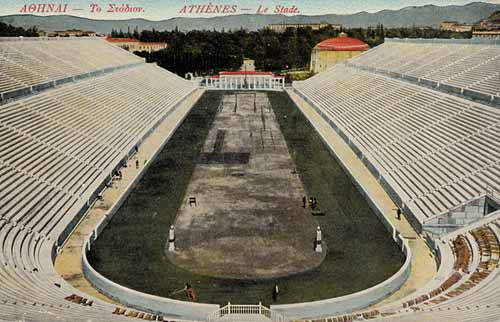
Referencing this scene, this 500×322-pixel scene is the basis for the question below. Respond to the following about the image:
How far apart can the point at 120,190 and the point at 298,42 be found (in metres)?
76.3

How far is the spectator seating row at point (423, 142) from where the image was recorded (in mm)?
18547

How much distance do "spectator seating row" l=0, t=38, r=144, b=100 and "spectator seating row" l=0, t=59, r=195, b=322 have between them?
791mm

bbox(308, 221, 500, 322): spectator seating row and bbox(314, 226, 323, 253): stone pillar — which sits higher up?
bbox(308, 221, 500, 322): spectator seating row

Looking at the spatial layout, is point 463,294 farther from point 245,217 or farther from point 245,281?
point 245,217

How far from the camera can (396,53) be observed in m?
48.7

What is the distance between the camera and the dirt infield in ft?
49.6

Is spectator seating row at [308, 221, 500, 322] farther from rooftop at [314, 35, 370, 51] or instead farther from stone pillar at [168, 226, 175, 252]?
rooftop at [314, 35, 370, 51]

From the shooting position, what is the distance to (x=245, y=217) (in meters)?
18.6

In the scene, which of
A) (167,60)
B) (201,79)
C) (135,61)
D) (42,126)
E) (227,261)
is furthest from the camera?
(167,60)

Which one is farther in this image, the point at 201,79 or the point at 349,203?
the point at 201,79

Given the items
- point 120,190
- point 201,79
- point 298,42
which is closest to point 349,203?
point 120,190

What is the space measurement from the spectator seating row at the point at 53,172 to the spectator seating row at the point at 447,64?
15.8 metres

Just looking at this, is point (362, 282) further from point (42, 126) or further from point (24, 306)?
point (42, 126)

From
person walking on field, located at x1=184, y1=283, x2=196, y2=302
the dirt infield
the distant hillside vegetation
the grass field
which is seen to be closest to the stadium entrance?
the dirt infield
